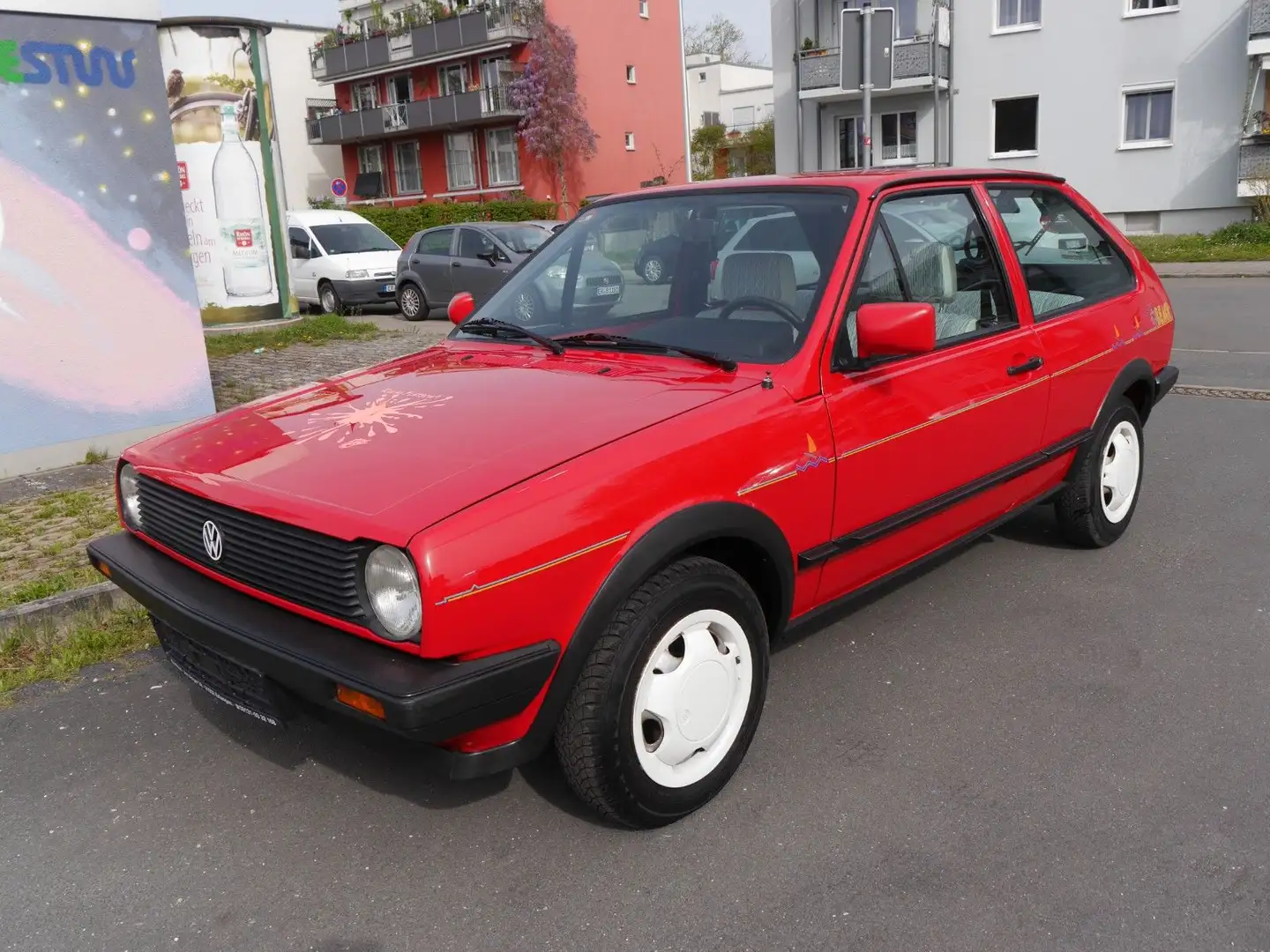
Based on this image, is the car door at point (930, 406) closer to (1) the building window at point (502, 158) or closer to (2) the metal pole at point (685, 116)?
(1) the building window at point (502, 158)

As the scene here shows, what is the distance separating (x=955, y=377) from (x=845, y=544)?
82 cm

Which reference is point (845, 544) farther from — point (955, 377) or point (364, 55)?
point (364, 55)

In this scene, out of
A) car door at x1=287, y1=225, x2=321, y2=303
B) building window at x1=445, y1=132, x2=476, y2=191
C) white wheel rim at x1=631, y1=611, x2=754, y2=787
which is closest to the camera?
white wheel rim at x1=631, y1=611, x2=754, y2=787

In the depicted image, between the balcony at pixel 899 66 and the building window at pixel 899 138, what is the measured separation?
3.86ft

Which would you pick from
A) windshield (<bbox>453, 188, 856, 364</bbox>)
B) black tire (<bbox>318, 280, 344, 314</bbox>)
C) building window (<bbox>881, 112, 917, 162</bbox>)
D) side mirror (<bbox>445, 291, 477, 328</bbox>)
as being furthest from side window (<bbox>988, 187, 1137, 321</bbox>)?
building window (<bbox>881, 112, 917, 162</bbox>)

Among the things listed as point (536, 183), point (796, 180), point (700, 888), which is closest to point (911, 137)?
point (536, 183)

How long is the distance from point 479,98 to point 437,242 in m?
23.6

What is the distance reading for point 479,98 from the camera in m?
39.0

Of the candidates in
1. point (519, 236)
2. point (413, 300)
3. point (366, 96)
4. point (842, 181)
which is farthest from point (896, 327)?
point (366, 96)

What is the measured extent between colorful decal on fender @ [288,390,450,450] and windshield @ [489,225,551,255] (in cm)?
1375

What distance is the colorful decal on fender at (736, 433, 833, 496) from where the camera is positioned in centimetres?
318

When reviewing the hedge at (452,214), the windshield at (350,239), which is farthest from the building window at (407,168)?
the windshield at (350,239)

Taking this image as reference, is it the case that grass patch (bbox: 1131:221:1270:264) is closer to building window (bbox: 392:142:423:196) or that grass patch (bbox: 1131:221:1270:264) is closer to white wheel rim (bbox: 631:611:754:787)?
white wheel rim (bbox: 631:611:754:787)

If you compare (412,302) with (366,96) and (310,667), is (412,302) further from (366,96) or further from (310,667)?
(366,96)
